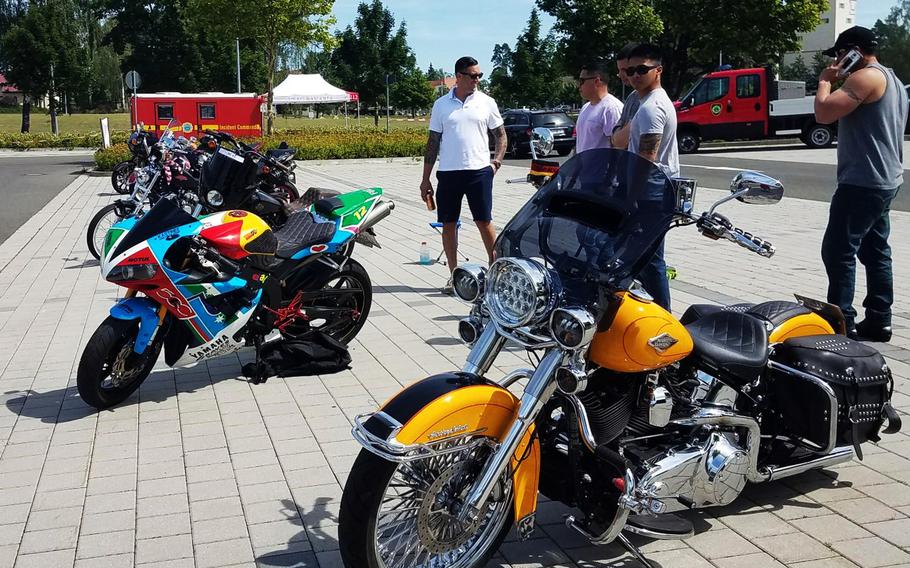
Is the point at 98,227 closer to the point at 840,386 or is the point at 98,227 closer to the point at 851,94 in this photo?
the point at 851,94

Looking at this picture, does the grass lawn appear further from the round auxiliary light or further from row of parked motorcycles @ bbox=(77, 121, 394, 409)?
row of parked motorcycles @ bbox=(77, 121, 394, 409)

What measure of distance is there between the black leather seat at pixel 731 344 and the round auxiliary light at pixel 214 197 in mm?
3852

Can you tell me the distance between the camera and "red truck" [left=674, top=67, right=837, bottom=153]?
26875 mm

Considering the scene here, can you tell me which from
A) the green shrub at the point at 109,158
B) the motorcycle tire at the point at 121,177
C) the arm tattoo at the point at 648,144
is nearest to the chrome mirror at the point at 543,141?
the arm tattoo at the point at 648,144

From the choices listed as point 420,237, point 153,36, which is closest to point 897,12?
point 153,36

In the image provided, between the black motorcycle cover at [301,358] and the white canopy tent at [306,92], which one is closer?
the black motorcycle cover at [301,358]

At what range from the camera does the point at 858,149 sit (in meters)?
5.82

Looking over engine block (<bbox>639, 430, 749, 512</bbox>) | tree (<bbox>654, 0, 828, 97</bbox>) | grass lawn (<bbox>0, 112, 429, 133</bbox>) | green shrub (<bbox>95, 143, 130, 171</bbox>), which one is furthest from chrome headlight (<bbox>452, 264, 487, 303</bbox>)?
tree (<bbox>654, 0, 828, 97</bbox>)

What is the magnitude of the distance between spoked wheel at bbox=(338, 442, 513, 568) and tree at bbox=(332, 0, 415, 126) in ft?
201

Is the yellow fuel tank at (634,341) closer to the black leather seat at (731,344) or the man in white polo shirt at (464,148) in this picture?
the black leather seat at (731,344)

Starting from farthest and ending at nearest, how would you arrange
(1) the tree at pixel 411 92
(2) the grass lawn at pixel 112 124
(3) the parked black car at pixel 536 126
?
1. (1) the tree at pixel 411 92
2. (2) the grass lawn at pixel 112 124
3. (3) the parked black car at pixel 536 126

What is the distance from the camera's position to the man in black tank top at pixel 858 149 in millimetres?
5652

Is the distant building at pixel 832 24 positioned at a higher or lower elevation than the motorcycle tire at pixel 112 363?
higher

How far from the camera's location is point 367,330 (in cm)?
677
